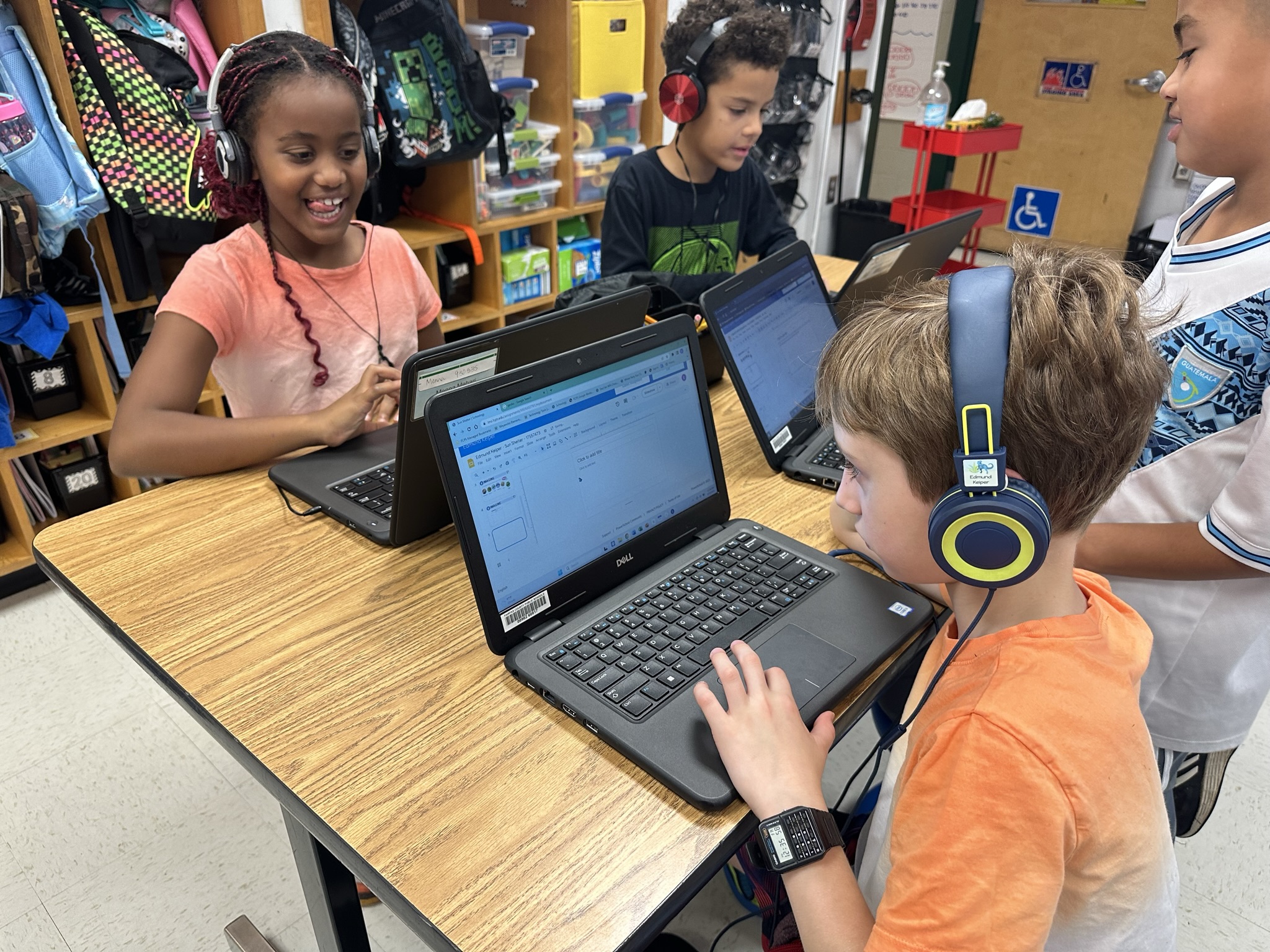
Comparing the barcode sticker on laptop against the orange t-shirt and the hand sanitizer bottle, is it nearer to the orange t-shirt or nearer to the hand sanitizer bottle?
the orange t-shirt

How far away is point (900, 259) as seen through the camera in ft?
5.16

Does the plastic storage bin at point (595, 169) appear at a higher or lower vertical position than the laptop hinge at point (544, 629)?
higher

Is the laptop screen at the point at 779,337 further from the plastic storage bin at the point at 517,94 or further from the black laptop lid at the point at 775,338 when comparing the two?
the plastic storage bin at the point at 517,94

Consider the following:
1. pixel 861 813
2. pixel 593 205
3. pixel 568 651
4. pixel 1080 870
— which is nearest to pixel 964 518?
pixel 1080 870

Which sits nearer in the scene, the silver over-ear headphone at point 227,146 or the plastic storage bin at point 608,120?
the silver over-ear headphone at point 227,146

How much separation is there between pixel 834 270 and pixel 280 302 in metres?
1.32

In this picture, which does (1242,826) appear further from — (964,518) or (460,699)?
(460,699)

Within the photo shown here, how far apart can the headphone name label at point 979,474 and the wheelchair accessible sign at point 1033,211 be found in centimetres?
431

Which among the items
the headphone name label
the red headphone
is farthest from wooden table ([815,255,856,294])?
the headphone name label

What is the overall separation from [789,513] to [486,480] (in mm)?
488

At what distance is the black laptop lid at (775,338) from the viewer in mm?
1192

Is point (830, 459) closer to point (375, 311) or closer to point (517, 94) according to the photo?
point (375, 311)

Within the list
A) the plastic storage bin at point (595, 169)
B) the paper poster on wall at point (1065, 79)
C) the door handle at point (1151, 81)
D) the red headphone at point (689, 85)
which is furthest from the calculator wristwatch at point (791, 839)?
the paper poster on wall at point (1065, 79)

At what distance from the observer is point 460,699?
0.81 metres
